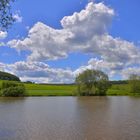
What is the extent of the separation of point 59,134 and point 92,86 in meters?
95.4

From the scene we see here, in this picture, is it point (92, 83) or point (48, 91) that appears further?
point (48, 91)

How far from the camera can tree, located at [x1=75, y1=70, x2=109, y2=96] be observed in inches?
4801

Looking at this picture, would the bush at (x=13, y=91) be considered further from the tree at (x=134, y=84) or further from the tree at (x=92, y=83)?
the tree at (x=134, y=84)

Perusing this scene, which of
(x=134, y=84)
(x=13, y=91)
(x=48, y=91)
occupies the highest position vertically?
(x=134, y=84)

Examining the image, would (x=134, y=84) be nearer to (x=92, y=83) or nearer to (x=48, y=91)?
(x=92, y=83)

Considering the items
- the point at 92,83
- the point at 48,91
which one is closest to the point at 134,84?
the point at 92,83

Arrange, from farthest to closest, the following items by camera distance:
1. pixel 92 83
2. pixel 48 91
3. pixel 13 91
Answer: pixel 48 91 → pixel 92 83 → pixel 13 91

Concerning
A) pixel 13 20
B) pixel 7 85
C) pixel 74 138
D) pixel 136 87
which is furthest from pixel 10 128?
pixel 136 87

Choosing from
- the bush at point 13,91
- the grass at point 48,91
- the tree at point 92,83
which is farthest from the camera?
the grass at point 48,91

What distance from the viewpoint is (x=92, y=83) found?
123 m

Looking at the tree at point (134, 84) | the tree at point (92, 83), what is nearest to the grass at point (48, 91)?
the tree at point (92, 83)

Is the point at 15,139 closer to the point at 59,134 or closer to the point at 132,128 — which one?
the point at 59,134

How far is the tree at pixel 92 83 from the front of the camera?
12194 cm

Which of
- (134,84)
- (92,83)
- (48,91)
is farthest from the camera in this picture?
(48,91)
